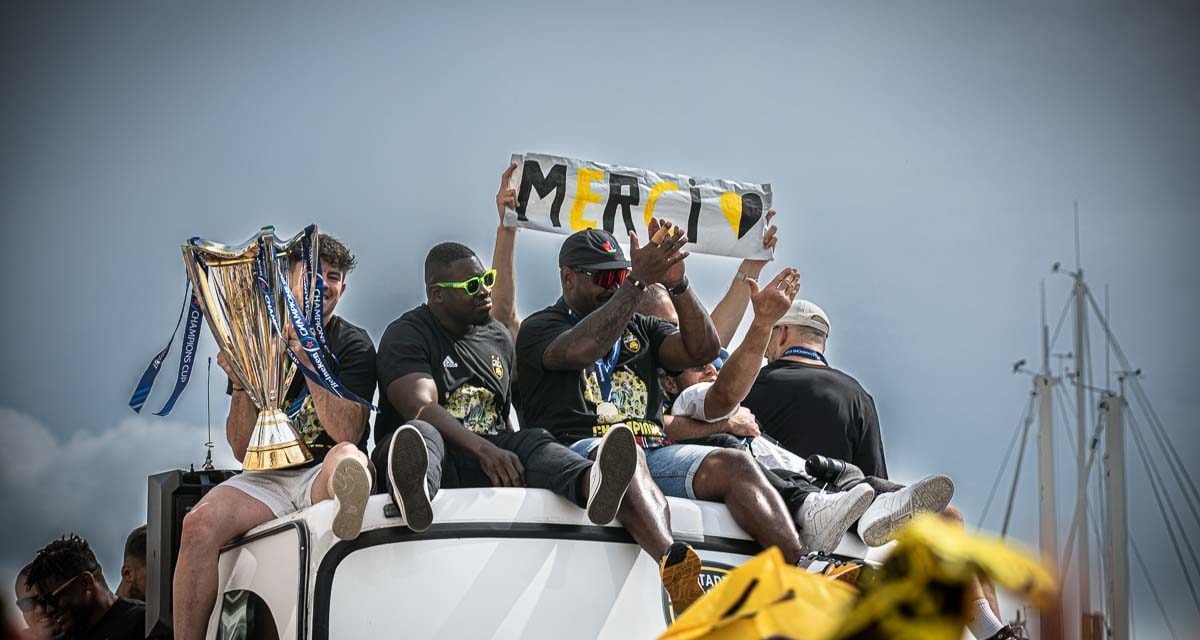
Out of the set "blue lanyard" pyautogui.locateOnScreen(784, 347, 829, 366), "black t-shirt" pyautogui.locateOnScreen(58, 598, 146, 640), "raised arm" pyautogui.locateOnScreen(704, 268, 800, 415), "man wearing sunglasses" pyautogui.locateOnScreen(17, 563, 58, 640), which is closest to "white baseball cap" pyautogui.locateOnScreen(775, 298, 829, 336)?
"blue lanyard" pyautogui.locateOnScreen(784, 347, 829, 366)

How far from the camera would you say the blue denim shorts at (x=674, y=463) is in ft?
18.8

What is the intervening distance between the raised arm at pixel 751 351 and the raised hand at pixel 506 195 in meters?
1.77

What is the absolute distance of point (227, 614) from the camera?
5.52 meters

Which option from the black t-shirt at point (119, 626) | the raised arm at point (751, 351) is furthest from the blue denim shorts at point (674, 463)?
the black t-shirt at point (119, 626)

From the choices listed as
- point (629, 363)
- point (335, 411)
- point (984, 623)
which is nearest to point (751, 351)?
point (629, 363)

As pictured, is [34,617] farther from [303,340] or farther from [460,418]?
[460,418]

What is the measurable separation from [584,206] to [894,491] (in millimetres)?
2767

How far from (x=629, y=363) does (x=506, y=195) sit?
1699 millimetres

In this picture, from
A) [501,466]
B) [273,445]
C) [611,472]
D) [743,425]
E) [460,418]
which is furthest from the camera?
[743,425]

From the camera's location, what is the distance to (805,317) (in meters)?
7.03

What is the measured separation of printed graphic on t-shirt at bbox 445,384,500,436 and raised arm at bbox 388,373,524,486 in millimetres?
101

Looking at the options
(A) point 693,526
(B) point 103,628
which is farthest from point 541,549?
(B) point 103,628

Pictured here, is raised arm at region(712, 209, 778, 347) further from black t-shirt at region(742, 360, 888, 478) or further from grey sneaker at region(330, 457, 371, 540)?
grey sneaker at region(330, 457, 371, 540)

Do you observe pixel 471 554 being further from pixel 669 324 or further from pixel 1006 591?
pixel 1006 591
